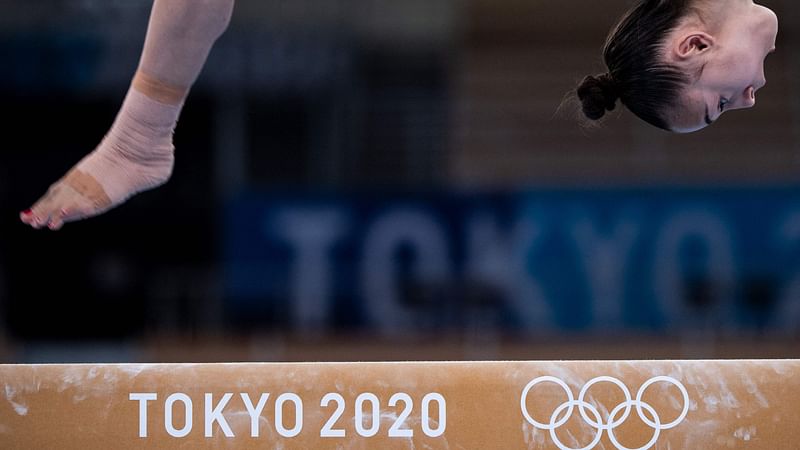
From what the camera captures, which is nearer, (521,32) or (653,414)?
(653,414)

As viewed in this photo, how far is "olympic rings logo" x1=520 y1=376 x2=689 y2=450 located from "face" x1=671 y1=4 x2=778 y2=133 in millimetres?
698

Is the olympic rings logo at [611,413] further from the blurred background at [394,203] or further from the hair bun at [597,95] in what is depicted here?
the blurred background at [394,203]

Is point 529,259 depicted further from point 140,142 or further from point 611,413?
point 140,142

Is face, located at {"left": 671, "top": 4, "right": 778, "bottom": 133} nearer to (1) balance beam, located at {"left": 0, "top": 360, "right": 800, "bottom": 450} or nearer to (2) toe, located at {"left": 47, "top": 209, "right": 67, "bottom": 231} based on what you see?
(1) balance beam, located at {"left": 0, "top": 360, "right": 800, "bottom": 450}

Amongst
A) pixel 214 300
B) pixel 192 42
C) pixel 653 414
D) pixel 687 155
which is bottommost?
pixel 214 300

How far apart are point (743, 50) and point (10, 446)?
2.03m

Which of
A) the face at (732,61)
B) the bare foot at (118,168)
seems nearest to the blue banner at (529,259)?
the bare foot at (118,168)

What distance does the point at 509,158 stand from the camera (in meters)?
6.98

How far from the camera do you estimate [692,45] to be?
105 inches

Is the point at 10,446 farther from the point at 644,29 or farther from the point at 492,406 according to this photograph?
the point at 644,29

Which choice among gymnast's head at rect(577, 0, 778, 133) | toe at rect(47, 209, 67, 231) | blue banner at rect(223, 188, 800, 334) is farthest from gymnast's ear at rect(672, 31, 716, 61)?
blue banner at rect(223, 188, 800, 334)

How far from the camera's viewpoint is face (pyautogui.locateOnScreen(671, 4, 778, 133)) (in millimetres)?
2637

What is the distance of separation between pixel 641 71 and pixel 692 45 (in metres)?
0.14

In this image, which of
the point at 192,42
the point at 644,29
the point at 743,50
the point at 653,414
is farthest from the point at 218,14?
the point at 653,414
